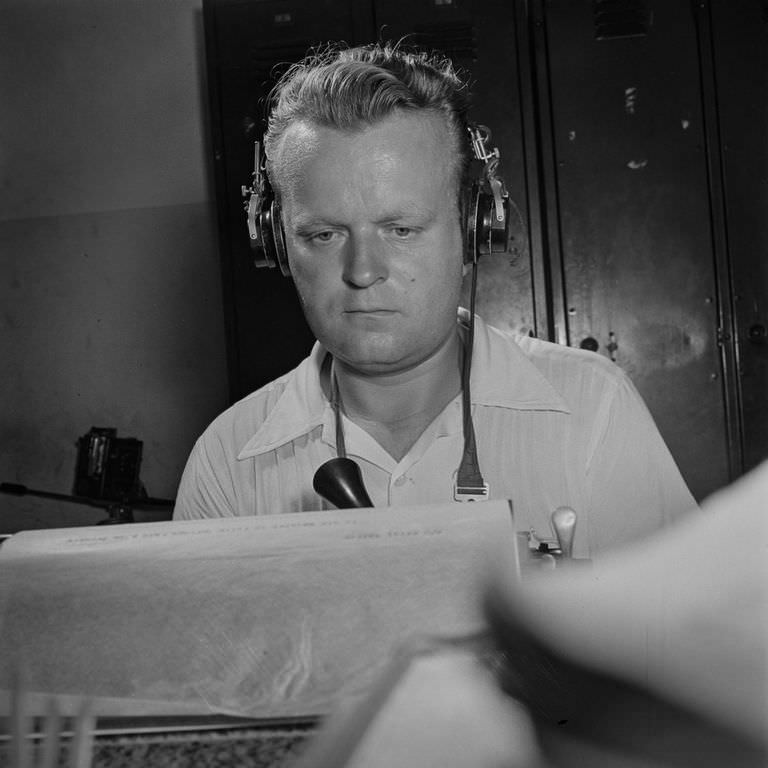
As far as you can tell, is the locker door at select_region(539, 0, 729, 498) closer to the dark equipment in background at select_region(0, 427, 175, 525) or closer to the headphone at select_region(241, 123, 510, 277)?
the headphone at select_region(241, 123, 510, 277)

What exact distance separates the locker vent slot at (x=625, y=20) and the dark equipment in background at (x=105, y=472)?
2.01m

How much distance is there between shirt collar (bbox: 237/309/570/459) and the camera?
1.31 meters

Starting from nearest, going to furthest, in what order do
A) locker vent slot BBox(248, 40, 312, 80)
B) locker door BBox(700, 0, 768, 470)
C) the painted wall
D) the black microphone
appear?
the black microphone → locker door BBox(700, 0, 768, 470) → locker vent slot BBox(248, 40, 312, 80) → the painted wall

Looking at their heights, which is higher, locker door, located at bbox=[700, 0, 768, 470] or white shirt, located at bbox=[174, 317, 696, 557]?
locker door, located at bbox=[700, 0, 768, 470]

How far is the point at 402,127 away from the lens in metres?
1.24

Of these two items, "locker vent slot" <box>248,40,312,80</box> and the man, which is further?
"locker vent slot" <box>248,40,312,80</box>

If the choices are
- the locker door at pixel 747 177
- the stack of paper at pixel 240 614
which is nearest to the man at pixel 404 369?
the stack of paper at pixel 240 614

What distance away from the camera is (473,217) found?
1282 mm

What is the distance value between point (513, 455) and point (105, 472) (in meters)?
2.28

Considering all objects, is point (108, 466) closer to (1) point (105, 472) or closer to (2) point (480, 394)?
(1) point (105, 472)

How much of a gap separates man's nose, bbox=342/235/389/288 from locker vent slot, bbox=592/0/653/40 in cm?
174

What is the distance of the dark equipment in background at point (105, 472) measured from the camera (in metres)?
3.20

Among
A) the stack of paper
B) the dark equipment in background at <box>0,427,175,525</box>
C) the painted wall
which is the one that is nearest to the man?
the stack of paper

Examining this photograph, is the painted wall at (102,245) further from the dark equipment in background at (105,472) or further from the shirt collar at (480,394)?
the shirt collar at (480,394)
